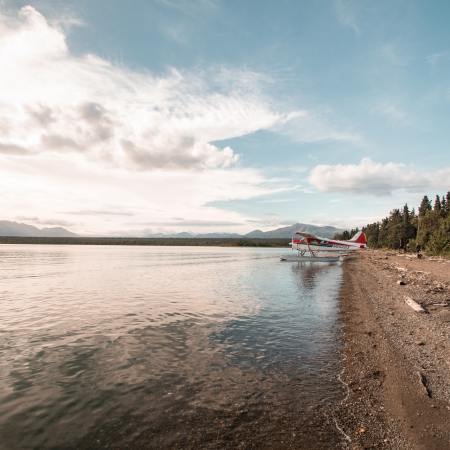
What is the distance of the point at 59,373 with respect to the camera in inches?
376

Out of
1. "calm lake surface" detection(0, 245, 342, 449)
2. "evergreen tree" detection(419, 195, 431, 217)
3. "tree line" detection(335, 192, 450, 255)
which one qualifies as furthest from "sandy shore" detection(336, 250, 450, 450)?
"evergreen tree" detection(419, 195, 431, 217)

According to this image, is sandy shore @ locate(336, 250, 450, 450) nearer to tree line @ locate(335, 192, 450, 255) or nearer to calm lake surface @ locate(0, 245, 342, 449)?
calm lake surface @ locate(0, 245, 342, 449)

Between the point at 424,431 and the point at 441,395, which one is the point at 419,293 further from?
the point at 424,431

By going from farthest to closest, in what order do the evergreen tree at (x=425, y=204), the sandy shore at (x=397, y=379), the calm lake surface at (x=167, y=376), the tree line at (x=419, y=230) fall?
the evergreen tree at (x=425, y=204) → the tree line at (x=419, y=230) → the calm lake surface at (x=167, y=376) → the sandy shore at (x=397, y=379)

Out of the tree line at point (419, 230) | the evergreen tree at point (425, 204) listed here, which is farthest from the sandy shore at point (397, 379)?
the evergreen tree at point (425, 204)

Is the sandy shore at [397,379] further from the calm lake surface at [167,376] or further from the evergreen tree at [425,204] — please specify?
the evergreen tree at [425,204]

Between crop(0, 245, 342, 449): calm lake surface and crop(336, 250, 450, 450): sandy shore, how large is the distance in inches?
23.4

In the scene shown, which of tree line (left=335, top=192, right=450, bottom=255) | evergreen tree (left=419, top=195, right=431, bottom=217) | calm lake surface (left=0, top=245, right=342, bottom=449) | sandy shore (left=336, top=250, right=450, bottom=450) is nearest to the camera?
sandy shore (left=336, top=250, right=450, bottom=450)

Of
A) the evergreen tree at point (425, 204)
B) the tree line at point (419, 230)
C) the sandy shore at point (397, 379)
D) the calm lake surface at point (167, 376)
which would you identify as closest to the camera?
the sandy shore at point (397, 379)

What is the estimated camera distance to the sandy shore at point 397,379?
6.37 m

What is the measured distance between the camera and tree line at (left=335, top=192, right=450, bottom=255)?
211 ft

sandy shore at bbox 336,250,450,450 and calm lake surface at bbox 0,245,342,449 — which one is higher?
sandy shore at bbox 336,250,450,450

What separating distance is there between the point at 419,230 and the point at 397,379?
9423 centimetres

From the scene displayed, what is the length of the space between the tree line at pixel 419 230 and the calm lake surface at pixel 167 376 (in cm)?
5745
